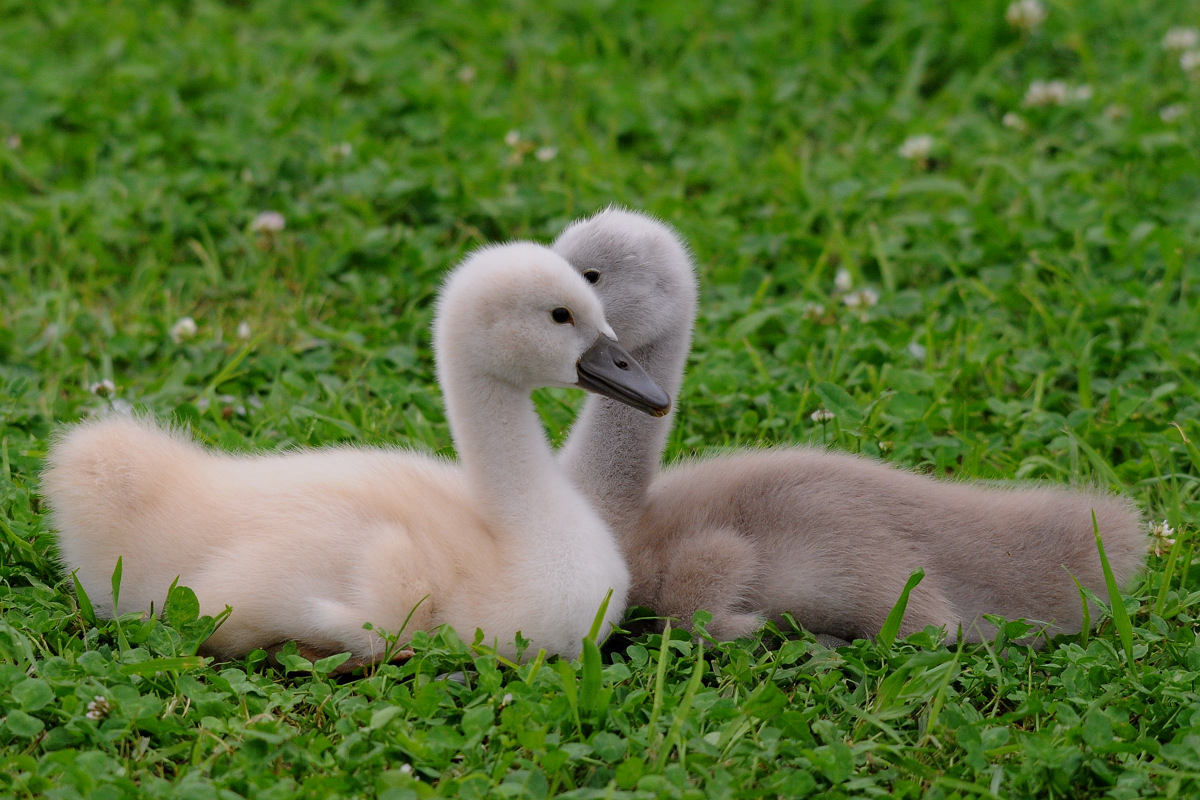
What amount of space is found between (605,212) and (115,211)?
105 inches

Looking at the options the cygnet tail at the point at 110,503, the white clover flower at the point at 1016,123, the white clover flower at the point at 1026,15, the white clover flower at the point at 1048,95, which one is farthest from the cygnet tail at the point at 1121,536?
the white clover flower at the point at 1026,15

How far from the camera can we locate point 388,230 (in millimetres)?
5414

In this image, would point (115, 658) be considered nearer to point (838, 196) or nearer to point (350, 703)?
point (350, 703)

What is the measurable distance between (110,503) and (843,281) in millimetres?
2926

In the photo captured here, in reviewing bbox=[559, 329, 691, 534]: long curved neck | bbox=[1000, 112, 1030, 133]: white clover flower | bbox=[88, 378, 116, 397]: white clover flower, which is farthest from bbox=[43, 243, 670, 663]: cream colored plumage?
bbox=[1000, 112, 1030, 133]: white clover flower

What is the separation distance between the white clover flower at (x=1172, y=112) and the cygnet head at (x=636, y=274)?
3.56 meters

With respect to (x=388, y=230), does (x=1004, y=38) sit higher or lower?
higher

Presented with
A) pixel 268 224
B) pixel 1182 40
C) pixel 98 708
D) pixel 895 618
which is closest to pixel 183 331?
pixel 268 224

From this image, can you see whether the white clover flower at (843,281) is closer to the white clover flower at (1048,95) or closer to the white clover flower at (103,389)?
the white clover flower at (1048,95)

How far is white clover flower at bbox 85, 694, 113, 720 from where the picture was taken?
9.39 ft

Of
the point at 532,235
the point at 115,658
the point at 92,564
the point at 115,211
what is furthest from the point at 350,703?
the point at 115,211

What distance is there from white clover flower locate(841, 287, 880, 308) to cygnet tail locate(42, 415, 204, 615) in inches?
103

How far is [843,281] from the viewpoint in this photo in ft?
16.8

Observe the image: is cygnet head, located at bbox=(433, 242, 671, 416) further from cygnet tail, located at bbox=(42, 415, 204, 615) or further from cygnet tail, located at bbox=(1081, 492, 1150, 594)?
cygnet tail, located at bbox=(1081, 492, 1150, 594)
